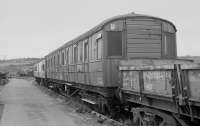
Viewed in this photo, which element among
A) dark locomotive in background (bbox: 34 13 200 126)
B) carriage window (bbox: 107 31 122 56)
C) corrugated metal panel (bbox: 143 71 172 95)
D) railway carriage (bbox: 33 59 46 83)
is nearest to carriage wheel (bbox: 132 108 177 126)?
dark locomotive in background (bbox: 34 13 200 126)

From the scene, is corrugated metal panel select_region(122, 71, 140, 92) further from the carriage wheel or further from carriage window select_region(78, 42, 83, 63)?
carriage window select_region(78, 42, 83, 63)

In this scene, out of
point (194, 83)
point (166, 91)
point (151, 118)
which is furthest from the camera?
point (151, 118)

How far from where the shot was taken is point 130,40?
10180 mm

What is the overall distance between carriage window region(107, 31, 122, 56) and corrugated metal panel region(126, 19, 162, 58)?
294mm

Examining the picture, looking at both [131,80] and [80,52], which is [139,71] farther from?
[80,52]

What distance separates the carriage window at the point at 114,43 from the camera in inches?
394

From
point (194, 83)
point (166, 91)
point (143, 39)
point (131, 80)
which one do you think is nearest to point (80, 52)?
point (143, 39)

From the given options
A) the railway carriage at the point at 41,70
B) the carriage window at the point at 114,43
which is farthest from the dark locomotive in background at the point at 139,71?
the railway carriage at the point at 41,70

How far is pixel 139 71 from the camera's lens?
7555mm

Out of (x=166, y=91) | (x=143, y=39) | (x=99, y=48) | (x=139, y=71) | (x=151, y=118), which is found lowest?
(x=151, y=118)

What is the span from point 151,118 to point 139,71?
115 cm

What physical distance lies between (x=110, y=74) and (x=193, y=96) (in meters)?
4.43

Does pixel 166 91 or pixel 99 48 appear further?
pixel 99 48

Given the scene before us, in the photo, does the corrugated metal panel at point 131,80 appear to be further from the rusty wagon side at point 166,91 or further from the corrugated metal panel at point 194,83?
the corrugated metal panel at point 194,83
